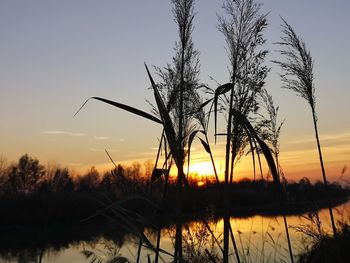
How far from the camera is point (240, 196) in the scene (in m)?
28.0

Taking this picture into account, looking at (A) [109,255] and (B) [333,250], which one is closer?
(B) [333,250]

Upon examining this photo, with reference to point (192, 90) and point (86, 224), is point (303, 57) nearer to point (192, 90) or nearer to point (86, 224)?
point (192, 90)

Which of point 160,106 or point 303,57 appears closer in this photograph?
point 160,106

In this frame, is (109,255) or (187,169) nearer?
(187,169)

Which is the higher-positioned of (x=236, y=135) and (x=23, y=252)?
(x=236, y=135)

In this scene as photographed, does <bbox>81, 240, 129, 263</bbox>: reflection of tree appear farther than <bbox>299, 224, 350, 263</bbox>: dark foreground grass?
No

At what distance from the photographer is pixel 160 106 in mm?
2029

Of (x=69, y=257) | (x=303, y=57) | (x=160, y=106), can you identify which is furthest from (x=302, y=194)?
(x=69, y=257)

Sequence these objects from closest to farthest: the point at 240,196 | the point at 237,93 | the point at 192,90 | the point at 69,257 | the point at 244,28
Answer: the point at 237,93 < the point at 244,28 < the point at 192,90 < the point at 69,257 < the point at 240,196

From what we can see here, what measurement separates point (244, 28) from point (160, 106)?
201 cm

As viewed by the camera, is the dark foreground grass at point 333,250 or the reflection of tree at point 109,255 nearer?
the reflection of tree at point 109,255

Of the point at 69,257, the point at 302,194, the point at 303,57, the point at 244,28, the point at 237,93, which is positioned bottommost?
the point at 69,257

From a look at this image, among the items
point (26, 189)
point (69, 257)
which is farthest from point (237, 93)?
point (26, 189)

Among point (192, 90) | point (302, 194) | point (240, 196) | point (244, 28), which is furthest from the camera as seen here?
point (240, 196)
